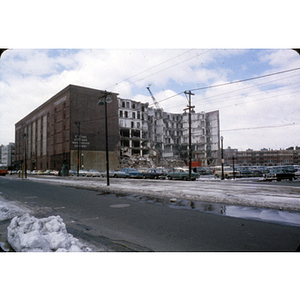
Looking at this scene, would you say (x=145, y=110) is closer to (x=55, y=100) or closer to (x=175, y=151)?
(x=175, y=151)

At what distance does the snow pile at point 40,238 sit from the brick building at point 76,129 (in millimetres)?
45512

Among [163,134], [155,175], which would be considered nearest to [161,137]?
[163,134]

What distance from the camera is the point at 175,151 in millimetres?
90188

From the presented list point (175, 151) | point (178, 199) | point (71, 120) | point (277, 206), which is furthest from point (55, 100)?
point (277, 206)

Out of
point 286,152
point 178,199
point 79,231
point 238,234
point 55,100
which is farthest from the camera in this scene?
point 286,152

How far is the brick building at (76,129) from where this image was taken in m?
54.5

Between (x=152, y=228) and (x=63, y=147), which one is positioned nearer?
(x=152, y=228)

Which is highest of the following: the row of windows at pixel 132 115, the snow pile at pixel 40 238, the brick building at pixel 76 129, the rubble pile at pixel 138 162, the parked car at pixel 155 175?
the row of windows at pixel 132 115

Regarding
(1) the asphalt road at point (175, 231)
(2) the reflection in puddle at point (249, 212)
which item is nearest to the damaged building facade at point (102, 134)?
(1) the asphalt road at point (175, 231)

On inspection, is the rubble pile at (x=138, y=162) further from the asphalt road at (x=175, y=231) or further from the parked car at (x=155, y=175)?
the asphalt road at (x=175, y=231)

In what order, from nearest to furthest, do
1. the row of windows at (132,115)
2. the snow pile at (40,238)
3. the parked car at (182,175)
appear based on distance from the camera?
the snow pile at (40,238), the parked car at (182,175), the row of windows at (132,115)

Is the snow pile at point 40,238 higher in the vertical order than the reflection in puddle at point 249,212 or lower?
higher

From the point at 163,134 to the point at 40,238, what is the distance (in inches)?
3215

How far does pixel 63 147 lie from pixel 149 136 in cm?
3070
